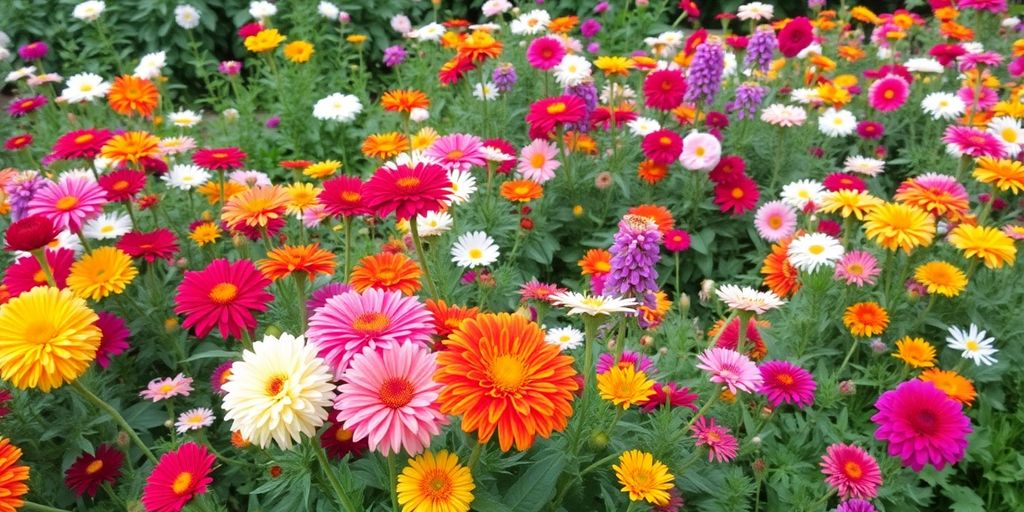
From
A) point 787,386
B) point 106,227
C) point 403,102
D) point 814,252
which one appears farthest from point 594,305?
point 106,227

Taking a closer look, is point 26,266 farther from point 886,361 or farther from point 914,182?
point 914,182

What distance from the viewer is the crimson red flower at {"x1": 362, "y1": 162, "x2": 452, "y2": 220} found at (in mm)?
1659

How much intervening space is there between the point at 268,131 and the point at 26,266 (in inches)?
112

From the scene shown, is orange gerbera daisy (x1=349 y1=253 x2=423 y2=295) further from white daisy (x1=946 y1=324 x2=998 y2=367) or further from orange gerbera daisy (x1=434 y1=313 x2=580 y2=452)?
white daisy (x1=946 y1=324 x2=998 y2=367)

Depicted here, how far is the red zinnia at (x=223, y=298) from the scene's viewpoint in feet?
5.27

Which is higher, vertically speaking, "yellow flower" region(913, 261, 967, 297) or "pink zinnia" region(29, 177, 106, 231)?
"pink zinnia" region(29, 177, 106, 231)

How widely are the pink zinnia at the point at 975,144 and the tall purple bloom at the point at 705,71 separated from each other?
3.65ft

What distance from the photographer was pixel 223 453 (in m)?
2.28

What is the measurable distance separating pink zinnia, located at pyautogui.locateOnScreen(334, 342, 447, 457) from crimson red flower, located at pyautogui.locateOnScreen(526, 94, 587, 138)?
1908 mm

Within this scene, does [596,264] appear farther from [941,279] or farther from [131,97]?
[131,97]

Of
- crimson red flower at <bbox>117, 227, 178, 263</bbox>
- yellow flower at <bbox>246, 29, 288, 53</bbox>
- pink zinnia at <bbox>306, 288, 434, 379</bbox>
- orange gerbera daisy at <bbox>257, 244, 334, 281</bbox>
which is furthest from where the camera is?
yellow flower at <bbox>246, 29, 288, 53</bbox>

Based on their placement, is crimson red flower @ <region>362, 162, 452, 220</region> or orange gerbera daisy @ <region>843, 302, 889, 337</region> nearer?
crimson red flower @ <region>362, 162, 452, 220</region>

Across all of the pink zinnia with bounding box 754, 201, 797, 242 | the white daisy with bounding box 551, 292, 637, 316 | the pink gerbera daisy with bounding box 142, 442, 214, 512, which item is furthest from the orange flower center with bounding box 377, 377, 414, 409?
the pink zinnia with bounding box 754, 201, 797, 242

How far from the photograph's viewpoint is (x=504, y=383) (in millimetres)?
1202
